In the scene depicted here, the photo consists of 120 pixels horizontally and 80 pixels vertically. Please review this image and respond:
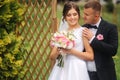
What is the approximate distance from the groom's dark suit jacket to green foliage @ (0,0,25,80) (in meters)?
1.44

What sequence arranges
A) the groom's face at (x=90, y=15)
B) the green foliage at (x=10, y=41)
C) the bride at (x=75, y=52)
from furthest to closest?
the green foliage at (x=10, y=41), the bride at (x=75, y=52), the groom's face at (x=90, y=15)

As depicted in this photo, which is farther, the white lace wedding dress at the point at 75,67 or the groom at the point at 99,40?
the white lace wedding dress at the point at 75,67

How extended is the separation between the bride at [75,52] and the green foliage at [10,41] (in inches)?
35.9

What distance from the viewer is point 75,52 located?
5.10m

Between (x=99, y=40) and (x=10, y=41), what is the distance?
1.49 metres

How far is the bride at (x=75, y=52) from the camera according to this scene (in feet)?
16.7

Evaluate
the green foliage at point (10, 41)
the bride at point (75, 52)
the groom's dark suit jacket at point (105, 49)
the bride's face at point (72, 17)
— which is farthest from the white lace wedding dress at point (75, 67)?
the green foliage at point (10, 41)

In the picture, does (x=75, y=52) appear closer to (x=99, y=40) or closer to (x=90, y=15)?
(x=99, y=40)


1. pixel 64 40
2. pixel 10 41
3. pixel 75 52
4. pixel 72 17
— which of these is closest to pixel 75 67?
pixel 75 52

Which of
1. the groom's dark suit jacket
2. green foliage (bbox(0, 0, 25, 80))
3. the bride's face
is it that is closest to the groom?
the groom's dark suit jacket

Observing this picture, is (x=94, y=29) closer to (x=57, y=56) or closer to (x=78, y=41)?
(x=78, y=41)

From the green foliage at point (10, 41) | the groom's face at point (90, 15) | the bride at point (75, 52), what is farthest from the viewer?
the green foliage at point (10, 41)

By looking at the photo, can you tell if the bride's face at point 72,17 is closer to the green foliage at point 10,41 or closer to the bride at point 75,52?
the bride at point 75,52

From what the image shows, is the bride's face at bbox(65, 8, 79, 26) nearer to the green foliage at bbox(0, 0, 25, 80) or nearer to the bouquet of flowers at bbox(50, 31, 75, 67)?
the bouquet of flowers at bbox(50, 31, 75, 67)
